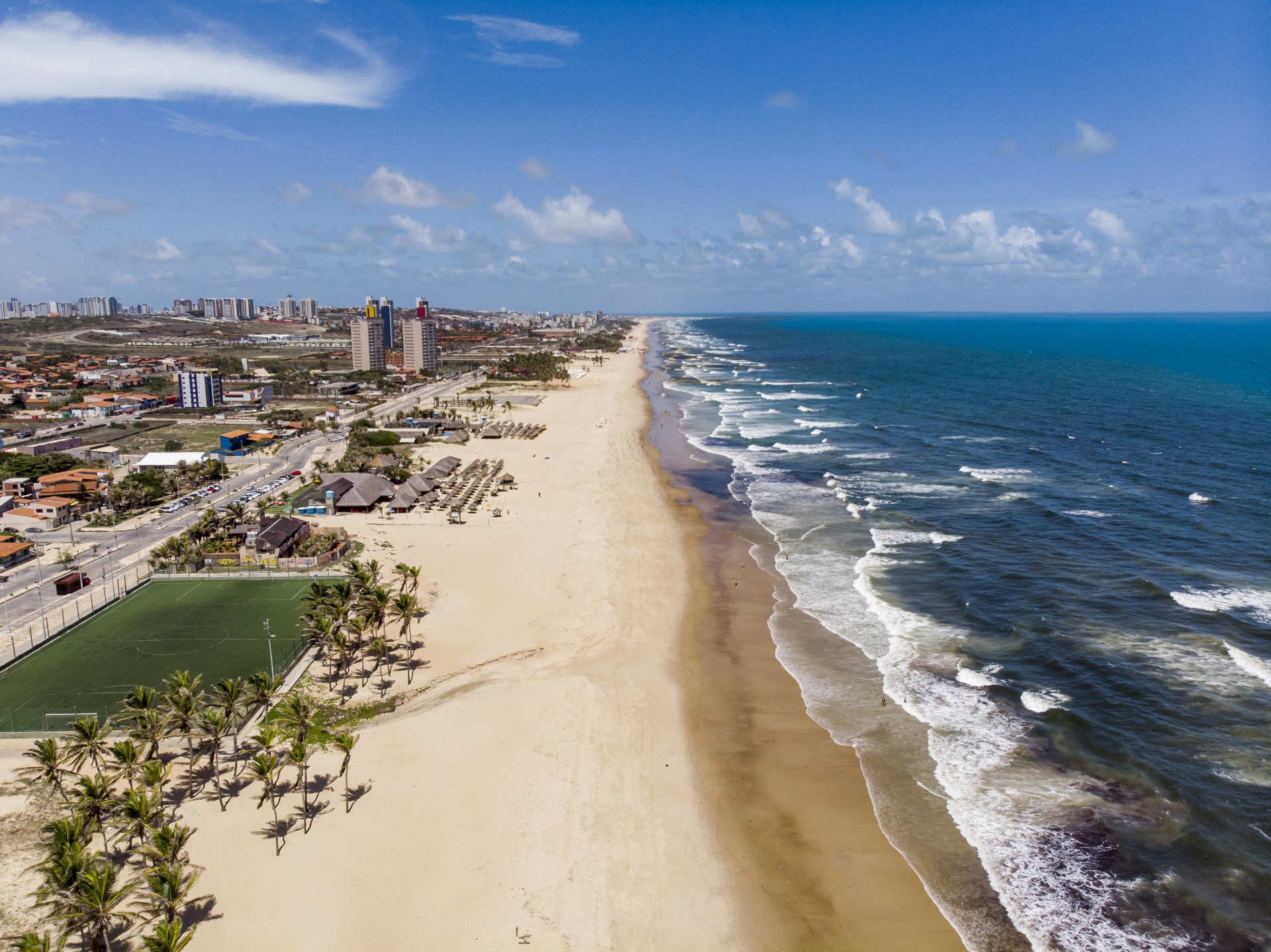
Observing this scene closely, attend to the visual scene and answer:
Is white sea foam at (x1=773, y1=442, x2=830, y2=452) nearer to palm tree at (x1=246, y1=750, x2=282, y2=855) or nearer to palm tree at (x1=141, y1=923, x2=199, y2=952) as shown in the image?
palm tree at (x1=246, y1=750, x2=282, y2=855)

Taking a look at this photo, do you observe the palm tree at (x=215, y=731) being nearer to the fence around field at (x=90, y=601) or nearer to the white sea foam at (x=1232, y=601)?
the fence around field at (x=90, y=601)

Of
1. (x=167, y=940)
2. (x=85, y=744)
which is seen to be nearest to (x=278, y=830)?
(x=167, y=940)

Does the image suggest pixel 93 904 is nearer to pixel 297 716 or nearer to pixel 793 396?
pixel 297 716

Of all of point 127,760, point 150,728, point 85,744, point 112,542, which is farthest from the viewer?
point 112,542

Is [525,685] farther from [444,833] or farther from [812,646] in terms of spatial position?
[812,646]

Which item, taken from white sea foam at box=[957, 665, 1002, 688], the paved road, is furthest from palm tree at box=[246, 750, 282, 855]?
white sea foam at box=[957, 665, 1002, 688]
